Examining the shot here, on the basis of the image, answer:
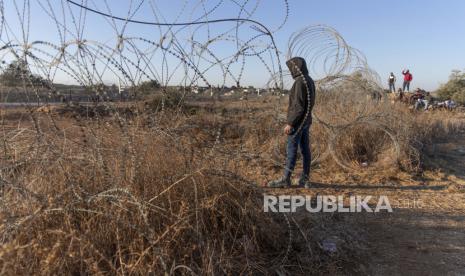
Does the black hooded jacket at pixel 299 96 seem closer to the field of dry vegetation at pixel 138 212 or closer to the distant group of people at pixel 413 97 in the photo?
the field of dry vegetation at pixel 138 212

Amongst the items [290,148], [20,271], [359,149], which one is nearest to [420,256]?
[290,148]

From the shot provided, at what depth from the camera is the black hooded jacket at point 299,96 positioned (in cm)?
439

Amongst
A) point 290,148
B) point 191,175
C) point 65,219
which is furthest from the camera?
point 290,148

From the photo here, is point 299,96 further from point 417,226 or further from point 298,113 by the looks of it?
point 417,226

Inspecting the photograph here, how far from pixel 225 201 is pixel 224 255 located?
1.51ft

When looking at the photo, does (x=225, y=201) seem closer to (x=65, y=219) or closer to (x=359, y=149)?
(x=65, y=219)

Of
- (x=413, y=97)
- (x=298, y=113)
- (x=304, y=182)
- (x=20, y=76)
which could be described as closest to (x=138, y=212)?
(x=20, y=76)

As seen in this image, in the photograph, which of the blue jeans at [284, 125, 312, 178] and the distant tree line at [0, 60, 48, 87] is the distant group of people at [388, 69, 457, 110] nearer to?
the blue jeans at [284, 125, 312, 178]

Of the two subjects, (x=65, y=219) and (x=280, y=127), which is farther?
(x=280, y=127)

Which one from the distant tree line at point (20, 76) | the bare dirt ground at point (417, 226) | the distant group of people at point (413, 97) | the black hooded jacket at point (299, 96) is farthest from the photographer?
the distant group of people at point (413, 97)

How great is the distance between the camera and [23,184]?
2.44 m

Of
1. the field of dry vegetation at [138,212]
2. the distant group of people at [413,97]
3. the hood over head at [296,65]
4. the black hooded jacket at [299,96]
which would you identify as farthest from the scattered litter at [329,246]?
the distant group of people at [413,97]

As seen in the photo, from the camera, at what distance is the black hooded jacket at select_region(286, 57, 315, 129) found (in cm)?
439

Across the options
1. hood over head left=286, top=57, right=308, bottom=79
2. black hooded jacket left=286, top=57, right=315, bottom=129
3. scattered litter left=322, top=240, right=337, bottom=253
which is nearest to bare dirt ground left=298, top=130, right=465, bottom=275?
scattered litter left=322, top=240, right=337, bottom=253
